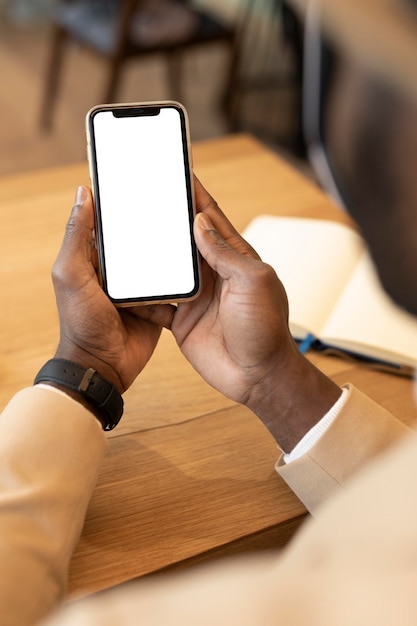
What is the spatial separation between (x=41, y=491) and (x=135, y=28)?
223 centimetres

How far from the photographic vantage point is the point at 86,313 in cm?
80

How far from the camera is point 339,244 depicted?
113cm

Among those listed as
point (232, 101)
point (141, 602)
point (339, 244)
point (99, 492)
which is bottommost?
point (232, 101)

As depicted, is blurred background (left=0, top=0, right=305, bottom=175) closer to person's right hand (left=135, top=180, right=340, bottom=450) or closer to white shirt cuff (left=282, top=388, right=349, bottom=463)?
person's right hand (left=135, top=180, right=340, bottom=450)

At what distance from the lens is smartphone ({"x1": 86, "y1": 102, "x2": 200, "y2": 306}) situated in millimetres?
836

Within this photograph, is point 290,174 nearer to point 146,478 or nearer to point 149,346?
point 149,346

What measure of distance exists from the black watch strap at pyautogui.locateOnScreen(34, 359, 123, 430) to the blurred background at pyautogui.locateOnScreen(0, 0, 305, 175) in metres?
1.95

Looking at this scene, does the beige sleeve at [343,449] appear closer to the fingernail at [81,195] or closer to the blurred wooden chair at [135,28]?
the fingernail at [81,195]

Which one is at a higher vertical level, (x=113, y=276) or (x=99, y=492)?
(x=113, y=276)

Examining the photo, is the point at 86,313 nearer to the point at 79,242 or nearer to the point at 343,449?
the point at 79,242

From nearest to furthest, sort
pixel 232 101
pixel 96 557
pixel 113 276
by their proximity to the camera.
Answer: pixel 96 557
pixel 113 276
pixel 232 101

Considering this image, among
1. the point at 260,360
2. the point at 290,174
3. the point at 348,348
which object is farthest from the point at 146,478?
the point at 290,174

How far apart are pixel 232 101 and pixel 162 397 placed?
89.4 inches

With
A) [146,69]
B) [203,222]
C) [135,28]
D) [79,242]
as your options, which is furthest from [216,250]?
[146,69]
